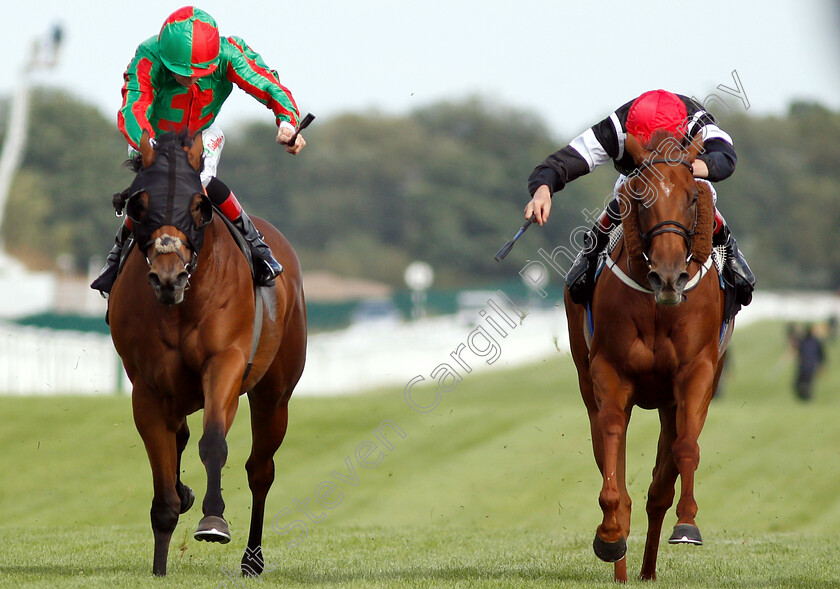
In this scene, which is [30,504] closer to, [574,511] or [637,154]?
[574,511]

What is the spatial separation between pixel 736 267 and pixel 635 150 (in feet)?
3.90

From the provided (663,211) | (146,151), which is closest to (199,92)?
(146,151)

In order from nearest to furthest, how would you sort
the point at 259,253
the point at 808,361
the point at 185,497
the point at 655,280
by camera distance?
the point at 655,280, the point at 259,253, the point at 185,497, the point at 808,361

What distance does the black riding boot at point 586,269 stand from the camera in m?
6.96

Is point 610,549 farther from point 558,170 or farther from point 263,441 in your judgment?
point 263,441

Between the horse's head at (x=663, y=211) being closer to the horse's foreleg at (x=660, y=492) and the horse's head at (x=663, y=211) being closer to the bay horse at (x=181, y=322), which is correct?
the horse's foreleg at (x=660, y=492)

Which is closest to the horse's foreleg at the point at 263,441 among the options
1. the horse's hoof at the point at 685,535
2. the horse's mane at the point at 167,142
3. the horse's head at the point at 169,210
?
the horse's head at the point at 169,210

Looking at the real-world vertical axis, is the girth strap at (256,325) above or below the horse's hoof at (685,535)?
above

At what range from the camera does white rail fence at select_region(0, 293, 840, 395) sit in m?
20.1

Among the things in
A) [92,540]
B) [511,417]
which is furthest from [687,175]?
[511,417]

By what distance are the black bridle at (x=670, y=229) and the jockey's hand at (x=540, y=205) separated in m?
0.52

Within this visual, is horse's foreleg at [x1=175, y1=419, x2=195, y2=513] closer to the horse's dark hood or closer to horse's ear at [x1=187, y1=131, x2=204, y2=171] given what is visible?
the horse's dark hood

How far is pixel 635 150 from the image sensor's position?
612 centimetres

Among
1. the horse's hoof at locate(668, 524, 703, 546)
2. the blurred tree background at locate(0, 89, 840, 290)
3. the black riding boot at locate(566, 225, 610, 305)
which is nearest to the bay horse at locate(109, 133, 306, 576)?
the black riding boot at locate(566, 225, 610, 305)
